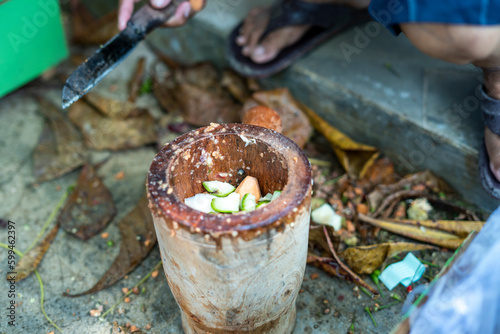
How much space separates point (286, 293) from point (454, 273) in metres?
0.55

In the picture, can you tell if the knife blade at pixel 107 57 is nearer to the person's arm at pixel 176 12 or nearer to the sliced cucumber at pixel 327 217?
the person's arm at pixel 176 12

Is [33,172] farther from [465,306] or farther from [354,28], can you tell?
[465,306]

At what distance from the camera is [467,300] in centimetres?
134

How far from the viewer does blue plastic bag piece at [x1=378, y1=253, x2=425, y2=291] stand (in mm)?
2098

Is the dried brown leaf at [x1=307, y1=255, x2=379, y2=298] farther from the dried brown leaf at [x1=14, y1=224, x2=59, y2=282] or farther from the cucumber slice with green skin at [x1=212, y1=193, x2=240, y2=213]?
the dried brown leaf at [x1=14, y1=224, x2=59, y2=282]

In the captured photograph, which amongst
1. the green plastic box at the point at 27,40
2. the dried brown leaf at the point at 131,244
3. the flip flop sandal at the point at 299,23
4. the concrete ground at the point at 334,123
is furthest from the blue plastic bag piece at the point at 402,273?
the green plastic box at the point at 27,40

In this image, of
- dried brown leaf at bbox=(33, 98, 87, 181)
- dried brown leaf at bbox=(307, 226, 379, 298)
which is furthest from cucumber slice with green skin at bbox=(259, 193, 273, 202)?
dried brown leaf at bbox=(33, 98, 87, 181)

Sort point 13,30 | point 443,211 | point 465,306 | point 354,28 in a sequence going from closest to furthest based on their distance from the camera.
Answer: point 465,306
point 443,211
point 13,30
point 354,28

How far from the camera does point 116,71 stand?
11.0 ft

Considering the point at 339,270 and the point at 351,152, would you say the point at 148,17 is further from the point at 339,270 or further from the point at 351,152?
the point at 339,270

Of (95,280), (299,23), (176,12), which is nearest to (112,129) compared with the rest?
(176,12)

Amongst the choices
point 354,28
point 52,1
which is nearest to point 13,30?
point 52,1

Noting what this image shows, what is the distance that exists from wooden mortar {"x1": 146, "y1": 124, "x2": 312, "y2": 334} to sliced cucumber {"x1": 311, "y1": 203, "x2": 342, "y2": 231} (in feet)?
2.03

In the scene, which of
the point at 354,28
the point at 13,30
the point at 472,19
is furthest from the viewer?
the point at 354,28
